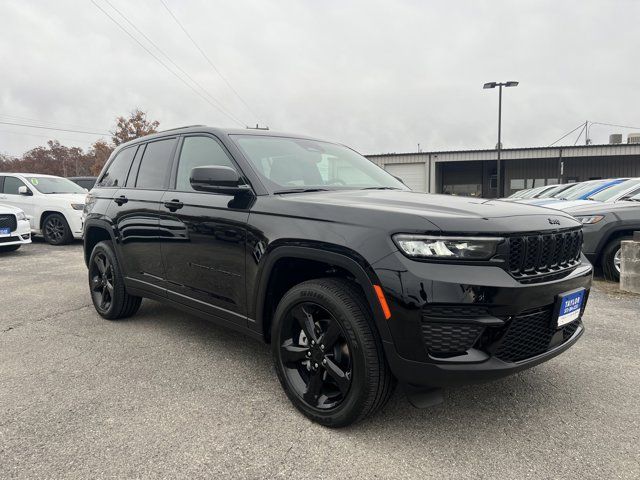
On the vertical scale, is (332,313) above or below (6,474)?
above

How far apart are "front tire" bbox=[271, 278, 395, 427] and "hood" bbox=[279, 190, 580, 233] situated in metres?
0.41

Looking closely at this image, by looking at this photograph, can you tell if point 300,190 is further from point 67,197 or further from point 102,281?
point 67,197

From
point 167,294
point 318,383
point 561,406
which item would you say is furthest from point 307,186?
point 561,406

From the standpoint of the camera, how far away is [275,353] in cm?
269

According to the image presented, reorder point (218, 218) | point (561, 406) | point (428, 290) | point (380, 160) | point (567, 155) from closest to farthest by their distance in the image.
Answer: point (428, 290) < point (561, 406) < point (218, 218) < point (567, 155) < point (380, 160)

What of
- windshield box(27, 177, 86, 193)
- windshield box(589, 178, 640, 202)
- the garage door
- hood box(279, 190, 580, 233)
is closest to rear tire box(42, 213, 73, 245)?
windshield box(27, 177, 86, 193)

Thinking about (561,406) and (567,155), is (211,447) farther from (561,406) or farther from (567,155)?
(567,155)

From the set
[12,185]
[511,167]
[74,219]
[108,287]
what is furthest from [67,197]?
[511,167]

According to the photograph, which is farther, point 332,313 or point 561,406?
point 561,406

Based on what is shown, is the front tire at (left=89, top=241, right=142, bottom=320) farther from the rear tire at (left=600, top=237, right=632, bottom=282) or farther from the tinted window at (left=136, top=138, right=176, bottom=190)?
the rear tire at (left=600, top=237, right=632, bottom=282)

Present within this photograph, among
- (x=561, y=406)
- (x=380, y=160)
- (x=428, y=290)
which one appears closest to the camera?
(x=428, y=290)

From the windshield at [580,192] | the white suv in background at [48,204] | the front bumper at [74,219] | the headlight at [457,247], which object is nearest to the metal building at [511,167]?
the windshield at [580,192]

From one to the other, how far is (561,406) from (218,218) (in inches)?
96.2

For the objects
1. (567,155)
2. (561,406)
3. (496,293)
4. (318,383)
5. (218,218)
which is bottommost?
(561,406)
